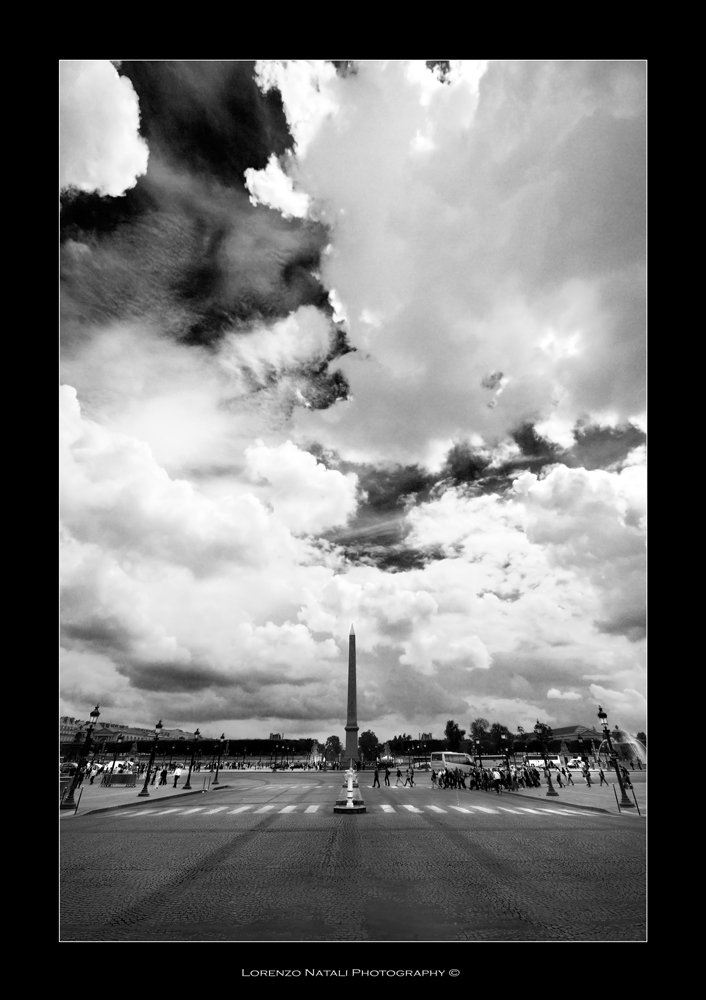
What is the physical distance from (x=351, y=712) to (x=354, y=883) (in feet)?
173

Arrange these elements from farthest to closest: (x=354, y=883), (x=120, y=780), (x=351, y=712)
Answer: (x=351, y=712) → (x=120, y=780) → (x=354, y=883)

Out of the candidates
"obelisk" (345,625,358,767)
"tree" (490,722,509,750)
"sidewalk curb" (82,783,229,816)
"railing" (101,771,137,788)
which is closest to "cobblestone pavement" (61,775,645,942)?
"sidewalk curb" (82,783,229,816)

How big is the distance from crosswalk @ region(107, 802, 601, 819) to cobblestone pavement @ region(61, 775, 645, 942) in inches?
181

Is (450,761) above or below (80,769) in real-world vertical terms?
below

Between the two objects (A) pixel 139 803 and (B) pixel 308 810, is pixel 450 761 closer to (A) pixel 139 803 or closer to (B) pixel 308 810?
(A) pixel 139 803

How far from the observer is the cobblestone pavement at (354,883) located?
7.14 meters

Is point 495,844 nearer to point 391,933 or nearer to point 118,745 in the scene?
point 391,933

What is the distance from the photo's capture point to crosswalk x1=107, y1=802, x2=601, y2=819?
2169cm

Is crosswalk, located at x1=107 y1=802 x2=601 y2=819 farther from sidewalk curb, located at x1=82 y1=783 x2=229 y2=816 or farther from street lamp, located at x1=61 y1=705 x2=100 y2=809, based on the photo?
street lamp, located at x1=61 y1=705 x2=100 y2=809

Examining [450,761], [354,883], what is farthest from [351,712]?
[354,883]

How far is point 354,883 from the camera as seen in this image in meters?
9.18
